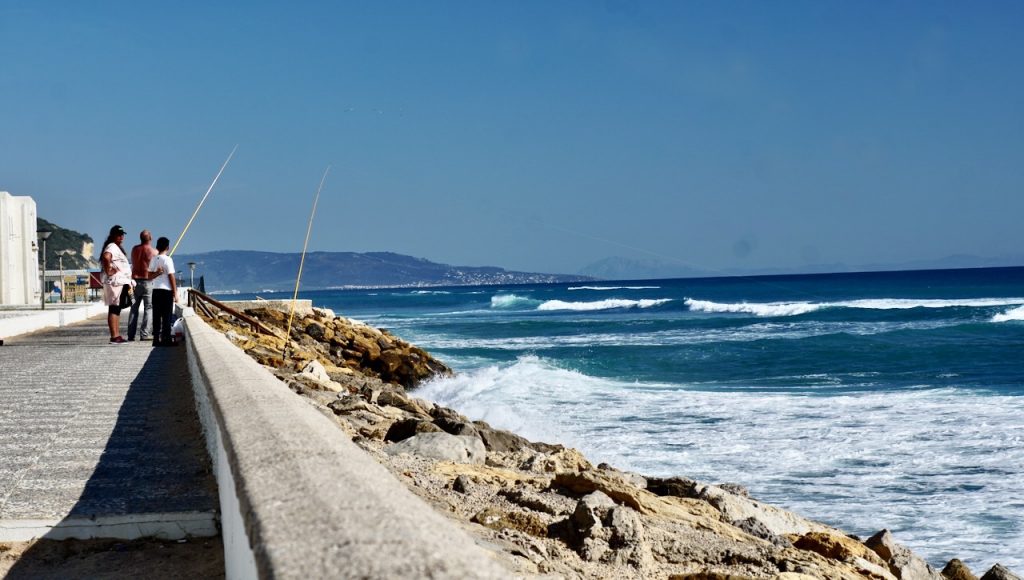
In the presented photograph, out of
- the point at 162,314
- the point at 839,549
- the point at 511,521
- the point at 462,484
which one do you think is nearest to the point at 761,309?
the point at 162,314

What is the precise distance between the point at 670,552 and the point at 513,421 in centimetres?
1062

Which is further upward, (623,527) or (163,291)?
(163,291)

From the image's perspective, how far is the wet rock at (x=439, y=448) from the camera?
6.96 metres

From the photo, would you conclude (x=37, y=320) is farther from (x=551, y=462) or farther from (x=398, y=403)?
(x=551, y=462)

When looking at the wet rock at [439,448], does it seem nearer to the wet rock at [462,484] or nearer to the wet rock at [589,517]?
the wet rock at [462,484]

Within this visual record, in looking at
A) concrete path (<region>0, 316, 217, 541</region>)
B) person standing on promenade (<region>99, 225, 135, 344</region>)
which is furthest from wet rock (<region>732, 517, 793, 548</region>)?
person standing on promenade (<region>99, 225, 135, 344</region>)

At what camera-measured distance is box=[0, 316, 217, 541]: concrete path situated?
4.41 m

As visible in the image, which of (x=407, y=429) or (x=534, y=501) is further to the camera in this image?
(x=407, y=429)

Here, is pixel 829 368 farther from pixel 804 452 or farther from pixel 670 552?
pixel 670 552

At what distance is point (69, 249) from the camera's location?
7744cm

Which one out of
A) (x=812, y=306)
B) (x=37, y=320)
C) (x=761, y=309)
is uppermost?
(x=37, y=320)

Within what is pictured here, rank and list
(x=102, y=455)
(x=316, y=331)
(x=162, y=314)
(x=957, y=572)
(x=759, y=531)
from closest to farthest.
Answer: (x=102, y=455), (x=759, y=531), (x=957, y=572), (x=162, y=314), (x=316, y=331)

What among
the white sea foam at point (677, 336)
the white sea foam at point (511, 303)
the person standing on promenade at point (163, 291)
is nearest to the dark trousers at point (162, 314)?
the person standing on promenade at point (163, 291)

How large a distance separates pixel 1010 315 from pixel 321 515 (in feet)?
155
